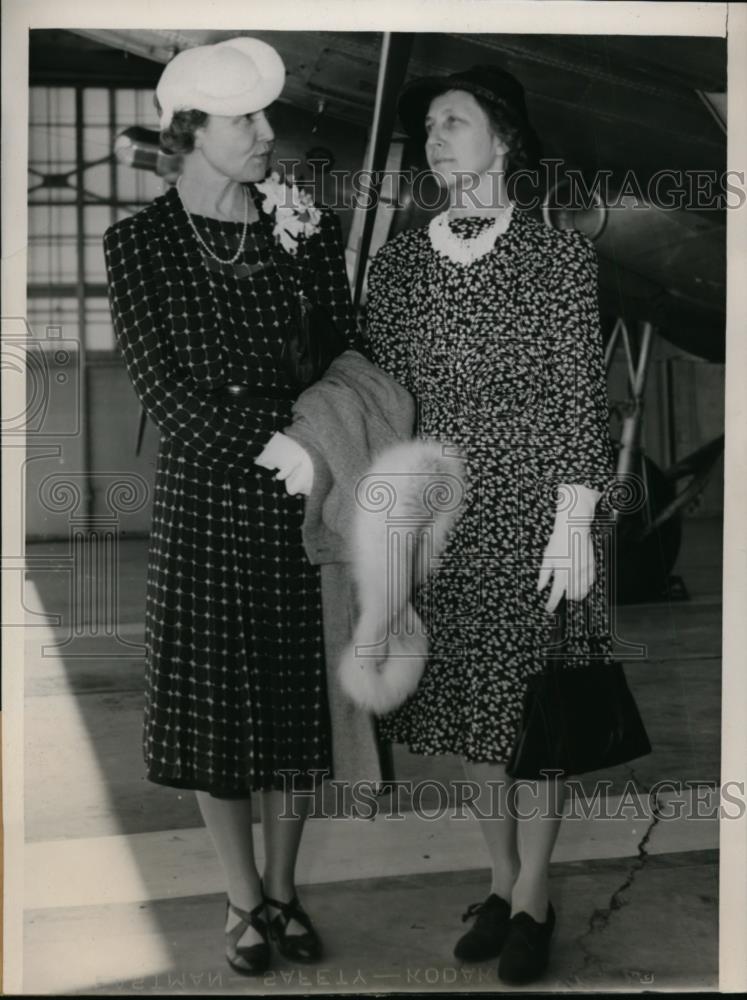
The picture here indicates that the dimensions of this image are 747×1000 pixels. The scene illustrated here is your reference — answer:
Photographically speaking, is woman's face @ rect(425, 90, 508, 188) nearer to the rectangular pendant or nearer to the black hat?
the black hat

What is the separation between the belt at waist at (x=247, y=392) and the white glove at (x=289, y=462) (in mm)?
83

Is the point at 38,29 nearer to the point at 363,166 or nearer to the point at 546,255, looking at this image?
the point at 363,166

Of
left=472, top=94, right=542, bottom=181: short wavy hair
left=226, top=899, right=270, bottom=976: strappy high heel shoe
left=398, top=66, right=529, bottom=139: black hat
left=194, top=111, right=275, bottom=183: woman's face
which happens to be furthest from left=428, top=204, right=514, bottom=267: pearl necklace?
left=226, top=899, right=270, bottom=976: strappy high heel shoe

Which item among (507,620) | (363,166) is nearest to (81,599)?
(507,620)

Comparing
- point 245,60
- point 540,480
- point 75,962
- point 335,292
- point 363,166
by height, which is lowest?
point 75,962

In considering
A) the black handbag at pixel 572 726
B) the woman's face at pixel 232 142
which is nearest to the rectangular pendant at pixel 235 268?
the woman's face at pixel 232 142

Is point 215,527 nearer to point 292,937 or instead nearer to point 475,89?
point 292,937

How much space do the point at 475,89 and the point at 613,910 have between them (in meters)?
1.83

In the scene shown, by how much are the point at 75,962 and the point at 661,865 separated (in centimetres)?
136

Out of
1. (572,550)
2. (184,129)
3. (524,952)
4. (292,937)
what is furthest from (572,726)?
(184,129)

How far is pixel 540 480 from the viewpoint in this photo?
7.57 feet

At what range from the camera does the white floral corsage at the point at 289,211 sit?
233cm

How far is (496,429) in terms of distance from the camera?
233 centimetres

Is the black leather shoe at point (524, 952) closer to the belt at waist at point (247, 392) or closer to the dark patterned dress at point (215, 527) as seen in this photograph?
the dark patterned dress at point (215, 527)
